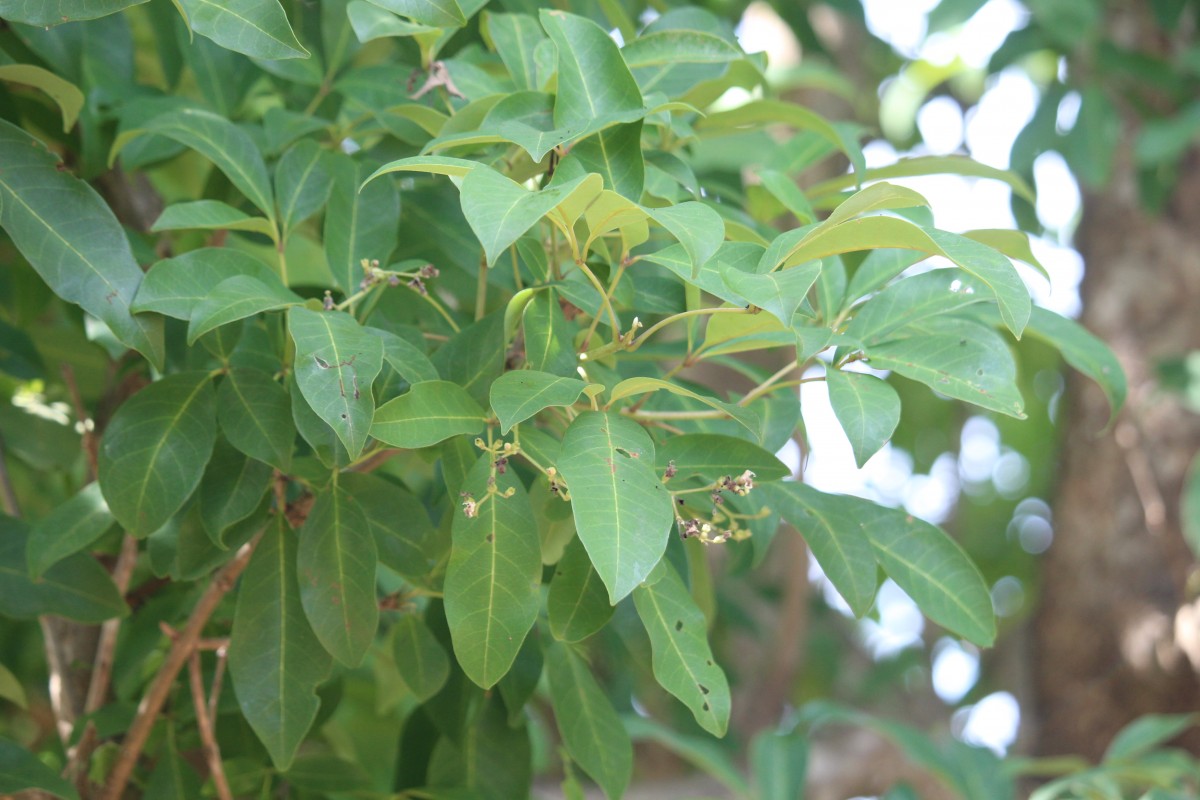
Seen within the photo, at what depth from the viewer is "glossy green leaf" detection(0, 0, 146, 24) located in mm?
607

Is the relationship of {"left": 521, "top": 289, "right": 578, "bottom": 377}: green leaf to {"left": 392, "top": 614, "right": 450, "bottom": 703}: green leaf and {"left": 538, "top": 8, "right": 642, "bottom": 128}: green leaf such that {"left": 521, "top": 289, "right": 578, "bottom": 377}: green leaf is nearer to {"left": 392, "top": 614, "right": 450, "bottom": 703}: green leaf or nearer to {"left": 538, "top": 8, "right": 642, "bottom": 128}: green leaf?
{"left": 538, "top": 8, "right": 642, "bottom": 128}: green leaf

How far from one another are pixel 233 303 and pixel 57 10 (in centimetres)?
18

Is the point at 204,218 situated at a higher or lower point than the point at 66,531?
higher

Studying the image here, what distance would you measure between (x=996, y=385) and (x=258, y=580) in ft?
1.60

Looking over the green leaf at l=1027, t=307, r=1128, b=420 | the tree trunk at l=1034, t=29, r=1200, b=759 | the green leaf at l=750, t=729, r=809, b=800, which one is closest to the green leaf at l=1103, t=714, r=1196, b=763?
the green leaf at l=750, t=729, r=809, b=800

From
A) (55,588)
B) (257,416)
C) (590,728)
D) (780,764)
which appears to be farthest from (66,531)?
(780,764)

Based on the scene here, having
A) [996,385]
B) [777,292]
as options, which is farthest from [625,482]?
[996,385]

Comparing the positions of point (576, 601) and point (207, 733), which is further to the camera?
point (207, 733)

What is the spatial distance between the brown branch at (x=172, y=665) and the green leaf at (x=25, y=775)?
0.09m

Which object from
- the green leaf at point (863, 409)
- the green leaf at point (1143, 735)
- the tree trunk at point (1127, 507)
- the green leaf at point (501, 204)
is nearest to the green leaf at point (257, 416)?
the green leaf at point (501, 204)

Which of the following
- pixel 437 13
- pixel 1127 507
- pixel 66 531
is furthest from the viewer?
pixel 1127 507

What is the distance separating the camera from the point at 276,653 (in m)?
0.74

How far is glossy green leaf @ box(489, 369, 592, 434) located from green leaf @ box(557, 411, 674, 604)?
1.0 inches

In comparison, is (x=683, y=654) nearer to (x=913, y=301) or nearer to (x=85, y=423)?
(x=913, y=301)
